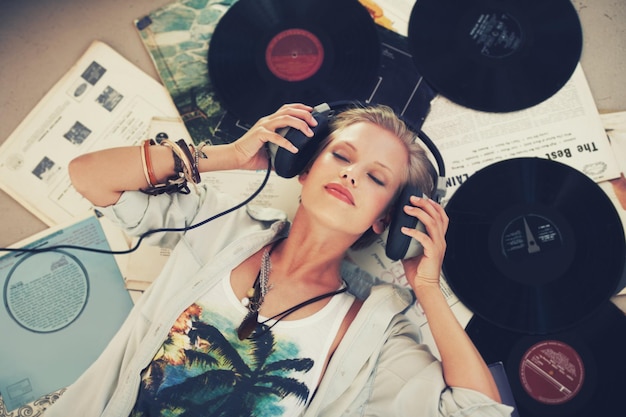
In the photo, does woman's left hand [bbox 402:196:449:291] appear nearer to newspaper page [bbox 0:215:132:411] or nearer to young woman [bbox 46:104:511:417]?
young woman [bbox 46:104:511:417]

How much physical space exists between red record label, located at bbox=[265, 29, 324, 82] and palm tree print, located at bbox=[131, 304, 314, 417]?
0.70 metres

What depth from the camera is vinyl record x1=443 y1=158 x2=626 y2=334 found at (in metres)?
1.20

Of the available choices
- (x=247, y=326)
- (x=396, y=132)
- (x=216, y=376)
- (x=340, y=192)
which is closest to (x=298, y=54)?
(x=396, y=132)

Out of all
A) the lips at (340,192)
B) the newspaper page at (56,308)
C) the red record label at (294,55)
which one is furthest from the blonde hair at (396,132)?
the newspaper page at (56,308)

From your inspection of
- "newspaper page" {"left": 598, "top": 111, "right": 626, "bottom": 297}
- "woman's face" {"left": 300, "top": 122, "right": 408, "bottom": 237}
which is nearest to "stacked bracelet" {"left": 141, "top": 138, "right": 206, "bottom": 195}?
"woman's face" {"left": 300, "top": 122, "right": 408, "bottom": 237}

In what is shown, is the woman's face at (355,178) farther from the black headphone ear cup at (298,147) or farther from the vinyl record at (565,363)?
the vinyl record at (565,363)

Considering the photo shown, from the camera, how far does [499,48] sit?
4.18ft

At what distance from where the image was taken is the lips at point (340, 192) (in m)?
0.97

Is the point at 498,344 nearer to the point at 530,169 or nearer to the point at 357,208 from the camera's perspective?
the point at 530,169

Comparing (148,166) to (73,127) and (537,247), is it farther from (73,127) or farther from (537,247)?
(537,247)

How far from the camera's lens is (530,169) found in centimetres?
123

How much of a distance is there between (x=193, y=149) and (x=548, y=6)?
1030 mm

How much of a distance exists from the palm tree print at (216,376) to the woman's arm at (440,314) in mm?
323

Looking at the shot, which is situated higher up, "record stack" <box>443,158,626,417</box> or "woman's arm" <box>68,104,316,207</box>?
"woman's arm" <box>68,104,316,207</box>
